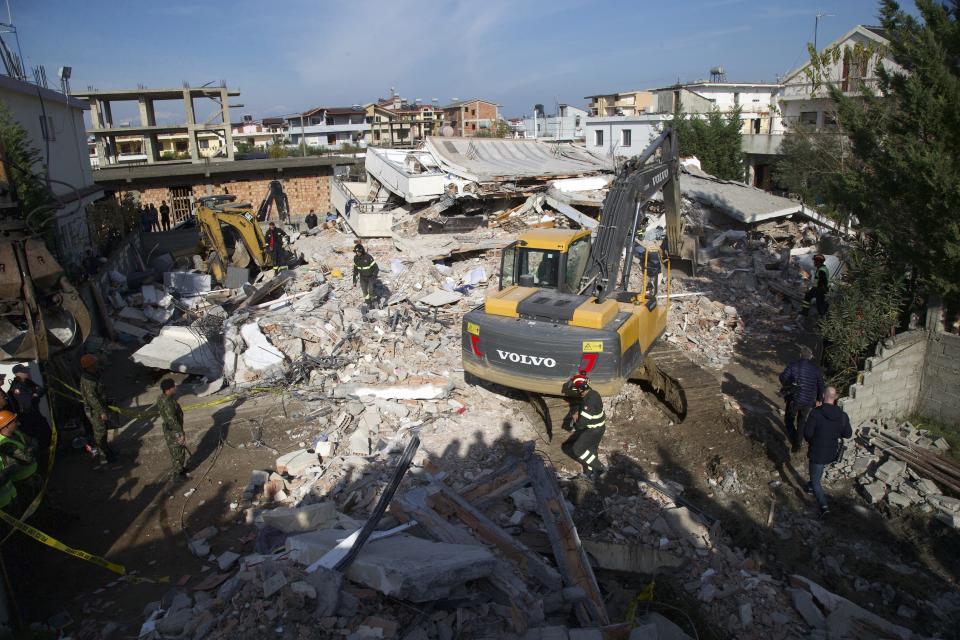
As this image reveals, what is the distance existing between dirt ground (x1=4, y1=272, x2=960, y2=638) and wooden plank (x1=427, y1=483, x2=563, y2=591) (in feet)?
2.73

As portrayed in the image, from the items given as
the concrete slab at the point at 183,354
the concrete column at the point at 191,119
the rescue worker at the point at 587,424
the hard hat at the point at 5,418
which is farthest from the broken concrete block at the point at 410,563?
the concrete column at the point at 191,119

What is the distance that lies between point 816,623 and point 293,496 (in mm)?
4875

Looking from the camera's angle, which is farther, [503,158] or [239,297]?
[503,158]

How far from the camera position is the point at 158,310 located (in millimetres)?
12914

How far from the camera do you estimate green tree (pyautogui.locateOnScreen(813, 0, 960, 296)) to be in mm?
6992

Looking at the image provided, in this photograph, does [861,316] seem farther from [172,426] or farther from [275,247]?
[275,247]

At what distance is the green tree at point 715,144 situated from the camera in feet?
96.4

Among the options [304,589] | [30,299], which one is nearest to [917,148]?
[304,589]

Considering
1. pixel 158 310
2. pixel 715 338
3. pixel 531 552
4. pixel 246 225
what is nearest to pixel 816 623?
pixel 531 552

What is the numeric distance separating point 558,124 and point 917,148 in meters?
42.3

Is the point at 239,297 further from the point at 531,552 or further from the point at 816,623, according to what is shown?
the point at 816,623

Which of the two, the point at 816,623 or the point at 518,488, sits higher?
the point at 518,488

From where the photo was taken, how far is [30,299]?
714cm

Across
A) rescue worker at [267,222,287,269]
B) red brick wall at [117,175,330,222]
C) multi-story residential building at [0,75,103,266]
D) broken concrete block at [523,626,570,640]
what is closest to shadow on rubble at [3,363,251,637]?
broken concrete block at [523,626,570,640]
